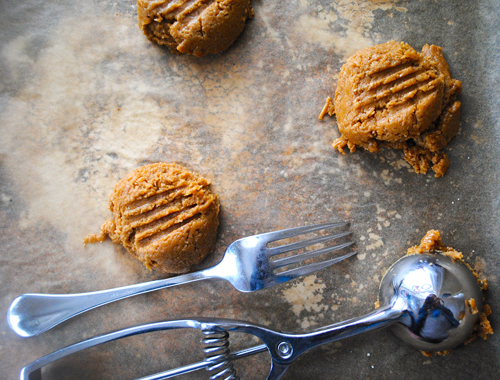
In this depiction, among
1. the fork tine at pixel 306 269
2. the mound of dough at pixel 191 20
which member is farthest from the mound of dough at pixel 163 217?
the mound of dough at pixel 191 20

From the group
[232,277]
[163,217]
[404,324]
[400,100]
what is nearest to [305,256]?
[232,277]

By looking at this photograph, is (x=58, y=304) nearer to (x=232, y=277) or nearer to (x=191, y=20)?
(x=232, y=277)

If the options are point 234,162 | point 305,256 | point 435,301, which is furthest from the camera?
point 234,162

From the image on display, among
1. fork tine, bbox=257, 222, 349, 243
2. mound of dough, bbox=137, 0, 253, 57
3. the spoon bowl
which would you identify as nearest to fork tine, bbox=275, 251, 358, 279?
fork tine, bbox=257, 222, 349, 243

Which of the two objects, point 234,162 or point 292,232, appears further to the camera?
point 234,162

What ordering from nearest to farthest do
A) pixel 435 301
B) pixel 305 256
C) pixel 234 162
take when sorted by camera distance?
pixel 435 301 < pixel 305 256 < pixel 234 162

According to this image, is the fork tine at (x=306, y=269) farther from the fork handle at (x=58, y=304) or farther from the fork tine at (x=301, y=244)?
the fork handle at (x=58, y=304)
